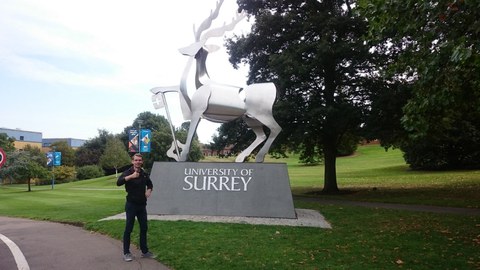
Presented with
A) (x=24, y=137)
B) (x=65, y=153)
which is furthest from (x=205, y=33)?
(x=24, y=137)

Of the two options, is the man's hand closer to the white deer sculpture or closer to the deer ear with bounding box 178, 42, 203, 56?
the white deer sculpture

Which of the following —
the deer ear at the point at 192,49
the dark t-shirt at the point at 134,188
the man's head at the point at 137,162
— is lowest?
the dark t-shirt at the point at 134,188

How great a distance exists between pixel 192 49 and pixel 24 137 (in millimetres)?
90674

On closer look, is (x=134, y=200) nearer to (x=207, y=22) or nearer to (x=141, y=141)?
(x=207, y=22)

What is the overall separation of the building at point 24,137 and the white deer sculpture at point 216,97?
85.6 meters

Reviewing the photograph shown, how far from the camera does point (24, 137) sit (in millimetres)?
89375

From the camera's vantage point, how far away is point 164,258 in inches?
270

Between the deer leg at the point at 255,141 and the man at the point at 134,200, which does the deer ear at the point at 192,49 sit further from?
the man at the point at 134,200

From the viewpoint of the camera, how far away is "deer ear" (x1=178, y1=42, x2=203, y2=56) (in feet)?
39.3

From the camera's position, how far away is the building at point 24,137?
85.8 metres

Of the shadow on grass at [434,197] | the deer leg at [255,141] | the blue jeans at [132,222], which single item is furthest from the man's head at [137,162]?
the shadow on grass at [434,197]

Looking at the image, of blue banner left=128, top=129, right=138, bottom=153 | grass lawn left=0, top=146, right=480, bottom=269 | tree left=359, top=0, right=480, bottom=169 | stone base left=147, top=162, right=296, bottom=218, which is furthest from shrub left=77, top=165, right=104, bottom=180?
tree left=359, top=0, right=480, bottom=169

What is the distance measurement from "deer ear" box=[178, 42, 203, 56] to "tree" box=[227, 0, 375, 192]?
655cm

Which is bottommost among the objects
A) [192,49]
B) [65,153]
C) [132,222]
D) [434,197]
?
[434,197]
